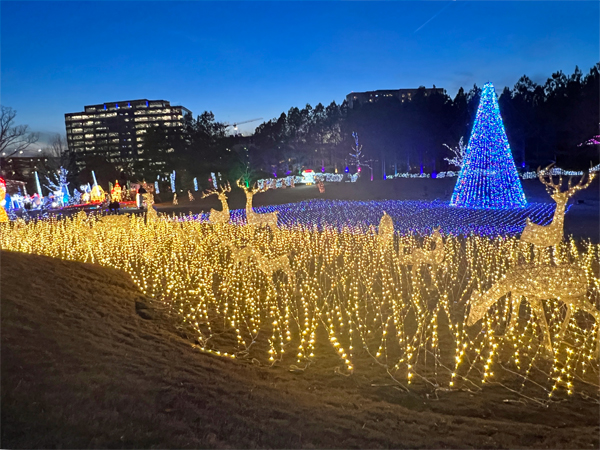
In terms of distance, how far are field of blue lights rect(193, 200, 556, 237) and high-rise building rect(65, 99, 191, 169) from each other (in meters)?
71.7

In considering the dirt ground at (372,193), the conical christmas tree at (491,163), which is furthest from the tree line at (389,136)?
the conical christmas tree at (491,163)

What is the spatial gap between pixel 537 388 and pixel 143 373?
3965mm

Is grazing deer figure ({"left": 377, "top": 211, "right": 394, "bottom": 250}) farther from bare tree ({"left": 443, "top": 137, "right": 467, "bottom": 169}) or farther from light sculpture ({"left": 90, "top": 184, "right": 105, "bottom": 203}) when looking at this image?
light sculpture ({"left": 90, "top": 184, "right": 105, "bottom": 203})

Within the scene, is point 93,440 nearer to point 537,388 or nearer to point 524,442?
point 524,442

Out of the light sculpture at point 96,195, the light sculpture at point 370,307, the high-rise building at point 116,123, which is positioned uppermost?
the high-rise building at point 116,123

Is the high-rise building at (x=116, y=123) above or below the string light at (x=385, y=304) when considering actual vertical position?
above

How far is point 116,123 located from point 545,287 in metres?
90.5

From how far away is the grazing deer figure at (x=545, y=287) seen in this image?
4309 millimetres

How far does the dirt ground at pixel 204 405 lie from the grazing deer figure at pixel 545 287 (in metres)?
1.02

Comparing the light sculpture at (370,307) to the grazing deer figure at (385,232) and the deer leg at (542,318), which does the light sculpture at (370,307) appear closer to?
the deer leg at (542,318)

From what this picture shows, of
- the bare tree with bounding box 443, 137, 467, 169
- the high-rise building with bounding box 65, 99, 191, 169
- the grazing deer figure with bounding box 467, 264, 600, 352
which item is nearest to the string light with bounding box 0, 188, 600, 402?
the grazing deer figure with bounding box 467, 264, 600, 352

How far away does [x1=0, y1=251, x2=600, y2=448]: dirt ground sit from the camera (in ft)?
9.94

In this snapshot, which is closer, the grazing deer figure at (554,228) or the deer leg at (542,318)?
the deer leg at (542,318)

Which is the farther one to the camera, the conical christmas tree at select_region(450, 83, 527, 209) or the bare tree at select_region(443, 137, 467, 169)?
the bare tree at select_region(443, 137, 467, 169)
